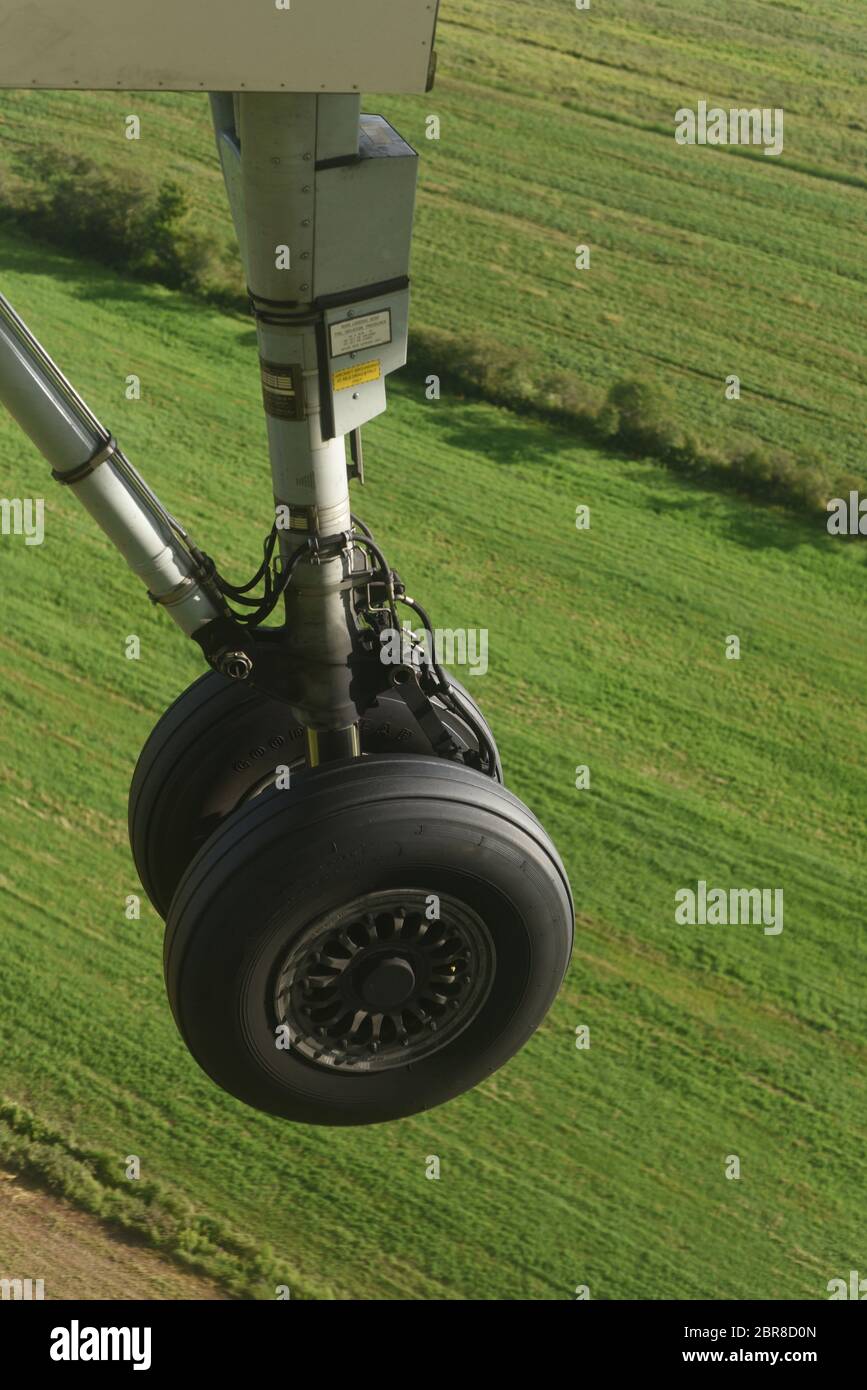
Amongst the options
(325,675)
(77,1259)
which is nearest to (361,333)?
(325,675)

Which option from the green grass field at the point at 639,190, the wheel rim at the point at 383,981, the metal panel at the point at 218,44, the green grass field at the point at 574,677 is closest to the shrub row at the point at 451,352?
the green grass field at the point at 574,677

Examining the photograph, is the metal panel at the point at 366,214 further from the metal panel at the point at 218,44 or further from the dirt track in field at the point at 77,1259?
the dirt track in field at the point at 77,1259

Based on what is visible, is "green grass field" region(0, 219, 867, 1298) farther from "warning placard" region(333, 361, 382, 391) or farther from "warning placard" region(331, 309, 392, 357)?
"warning placard" region(331, 309, 392, 357)

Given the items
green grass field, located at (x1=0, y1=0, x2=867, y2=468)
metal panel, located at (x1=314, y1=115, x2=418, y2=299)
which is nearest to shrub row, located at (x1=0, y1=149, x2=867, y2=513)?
green grass field, located at (x1=0, y1=0, x2=867, y2=468)

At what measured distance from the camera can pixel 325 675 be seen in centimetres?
743

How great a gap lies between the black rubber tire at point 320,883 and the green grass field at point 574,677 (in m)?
5.84

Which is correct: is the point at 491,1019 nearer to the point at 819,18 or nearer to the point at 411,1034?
the point at 411,1034

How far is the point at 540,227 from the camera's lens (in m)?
25.5

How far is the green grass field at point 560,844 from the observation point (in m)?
12.4

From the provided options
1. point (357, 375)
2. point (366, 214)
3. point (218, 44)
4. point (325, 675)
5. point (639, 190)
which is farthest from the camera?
point (639, 190)

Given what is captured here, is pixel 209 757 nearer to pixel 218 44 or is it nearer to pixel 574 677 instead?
pixel 218 44

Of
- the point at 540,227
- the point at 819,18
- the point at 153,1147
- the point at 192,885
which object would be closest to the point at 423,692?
the point at 192,885

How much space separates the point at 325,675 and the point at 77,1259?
689 centimetres

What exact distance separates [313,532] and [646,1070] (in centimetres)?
782
